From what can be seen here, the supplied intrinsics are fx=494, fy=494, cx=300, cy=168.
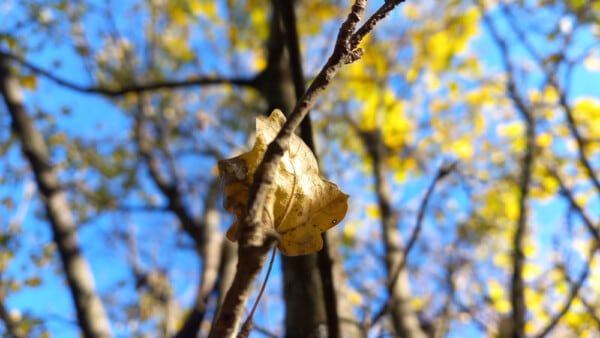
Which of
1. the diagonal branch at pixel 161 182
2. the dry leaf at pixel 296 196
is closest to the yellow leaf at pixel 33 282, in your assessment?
the diagonal branch at pixel 161 182

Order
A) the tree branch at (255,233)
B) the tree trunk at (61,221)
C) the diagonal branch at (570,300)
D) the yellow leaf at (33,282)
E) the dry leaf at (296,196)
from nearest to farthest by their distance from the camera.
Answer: the tree branch at (255,233), the dry leaf at (296,196), the diagonal branch at (570,300), the tree trunk at (61,221), the yellow leaf at (33,282)

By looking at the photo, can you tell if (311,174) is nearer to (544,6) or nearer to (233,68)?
(544,6)

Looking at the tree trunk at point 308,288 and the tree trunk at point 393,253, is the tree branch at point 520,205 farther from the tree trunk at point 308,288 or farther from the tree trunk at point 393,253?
the tree trunk at point 308,288

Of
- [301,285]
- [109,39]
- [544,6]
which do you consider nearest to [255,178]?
[301,285]

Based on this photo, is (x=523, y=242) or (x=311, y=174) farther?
(x=523, y=242)

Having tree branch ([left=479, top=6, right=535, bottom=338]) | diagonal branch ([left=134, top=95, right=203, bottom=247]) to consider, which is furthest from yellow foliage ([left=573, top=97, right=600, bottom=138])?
diagonal branch ([left=134, top=95, right=203, bottom=247])
